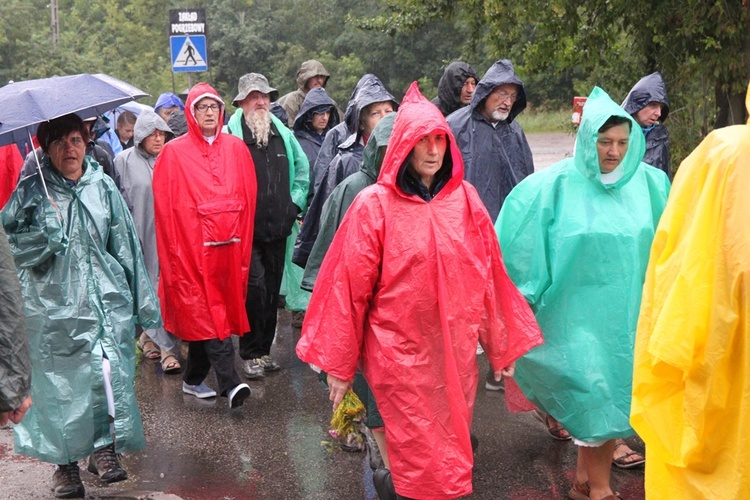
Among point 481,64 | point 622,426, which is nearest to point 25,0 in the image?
point 481,64

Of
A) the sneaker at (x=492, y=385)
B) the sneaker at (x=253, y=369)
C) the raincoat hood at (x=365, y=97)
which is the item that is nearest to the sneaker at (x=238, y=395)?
the sneaker at (x=253, y=369)

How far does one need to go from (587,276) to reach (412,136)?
121 cm

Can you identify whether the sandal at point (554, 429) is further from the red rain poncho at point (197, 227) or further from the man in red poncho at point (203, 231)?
the red rain poncho at point (197, 227)

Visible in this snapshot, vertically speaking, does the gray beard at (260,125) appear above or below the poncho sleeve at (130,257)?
above

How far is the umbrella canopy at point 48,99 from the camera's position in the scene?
17.0 ft

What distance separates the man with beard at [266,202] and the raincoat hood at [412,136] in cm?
328

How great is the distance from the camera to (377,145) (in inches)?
205

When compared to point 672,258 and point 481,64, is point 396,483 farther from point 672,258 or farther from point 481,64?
point 481,64

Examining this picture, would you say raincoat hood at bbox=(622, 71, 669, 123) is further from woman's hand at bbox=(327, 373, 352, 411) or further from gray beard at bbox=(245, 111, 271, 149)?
woman's hand at bbox=(327, 373, 352, 411)

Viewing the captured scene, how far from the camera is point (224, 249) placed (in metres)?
7.11

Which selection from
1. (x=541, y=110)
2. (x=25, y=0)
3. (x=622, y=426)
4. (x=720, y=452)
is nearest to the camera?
(x=720, y=452)

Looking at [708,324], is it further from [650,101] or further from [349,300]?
[650,101]

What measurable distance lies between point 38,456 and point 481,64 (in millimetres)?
31149

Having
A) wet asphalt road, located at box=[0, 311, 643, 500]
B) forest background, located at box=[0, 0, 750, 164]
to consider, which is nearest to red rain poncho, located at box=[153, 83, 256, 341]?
wet asphalt road, located at box=[0, 311, 643, 500]
